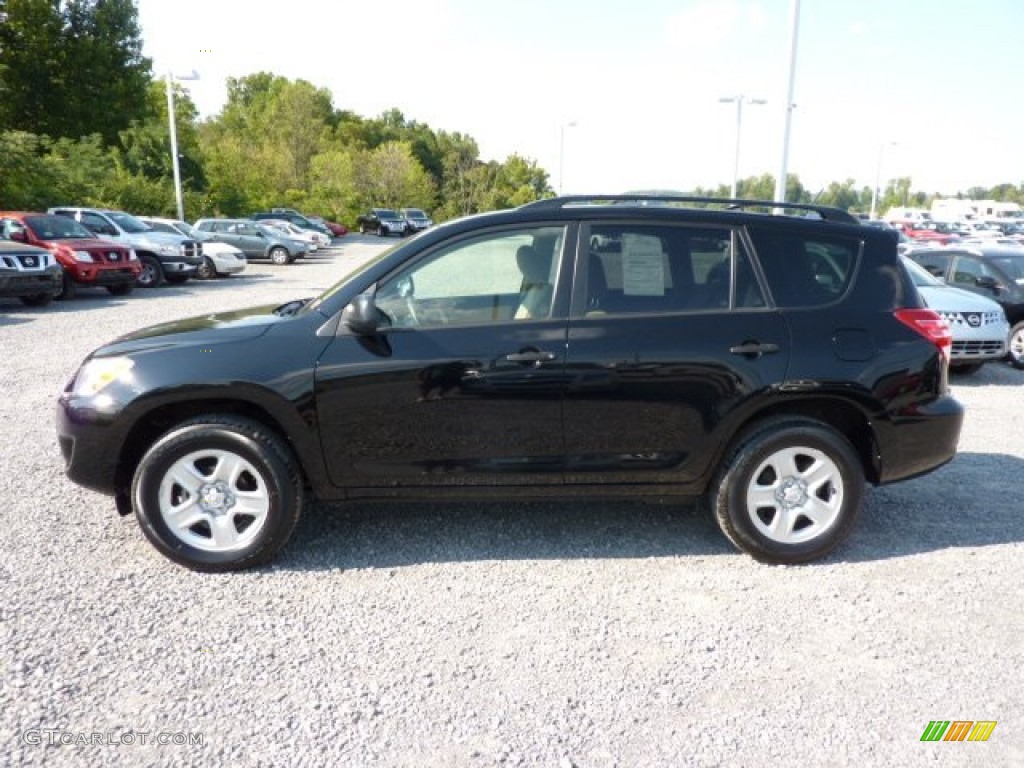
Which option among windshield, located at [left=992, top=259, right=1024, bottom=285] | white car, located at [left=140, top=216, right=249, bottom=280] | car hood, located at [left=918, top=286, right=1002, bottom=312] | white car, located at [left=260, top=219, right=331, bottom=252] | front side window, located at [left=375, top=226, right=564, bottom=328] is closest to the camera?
front side window, located at [left=375, top=226, right=564, bottom=328]

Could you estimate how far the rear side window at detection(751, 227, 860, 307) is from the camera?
3.93 meters

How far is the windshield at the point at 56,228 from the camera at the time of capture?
48.0 feet

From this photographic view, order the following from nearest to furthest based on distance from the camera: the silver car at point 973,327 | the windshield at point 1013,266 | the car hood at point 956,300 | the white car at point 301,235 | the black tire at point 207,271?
the silver car at point 973,327 < the car hood at point 956,300 < the windshield at point 1013,266 < the black tire at point 207,271 < the white car at point 301,235

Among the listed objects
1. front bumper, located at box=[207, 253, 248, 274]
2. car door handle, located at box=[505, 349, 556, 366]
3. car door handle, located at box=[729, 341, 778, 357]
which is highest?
car door handle, located at box=[729, 341, 778, 357]

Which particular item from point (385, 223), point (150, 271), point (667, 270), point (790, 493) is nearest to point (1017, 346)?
point (790, 493)

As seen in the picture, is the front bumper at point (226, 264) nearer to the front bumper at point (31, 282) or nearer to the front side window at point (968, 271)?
the front bumper at point (31, 282)

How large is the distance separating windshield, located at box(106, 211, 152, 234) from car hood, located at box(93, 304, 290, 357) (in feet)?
53.3

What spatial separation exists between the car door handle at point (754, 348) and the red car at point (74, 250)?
13.8 metres

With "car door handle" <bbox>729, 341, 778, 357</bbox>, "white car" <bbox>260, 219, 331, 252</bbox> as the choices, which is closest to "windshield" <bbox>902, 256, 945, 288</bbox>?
"car door handle" <bbox>729, 341, 778, 357</bbox>

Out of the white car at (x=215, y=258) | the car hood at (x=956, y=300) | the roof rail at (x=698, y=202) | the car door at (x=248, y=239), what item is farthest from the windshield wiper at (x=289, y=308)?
the car door at (x=248, y=239)

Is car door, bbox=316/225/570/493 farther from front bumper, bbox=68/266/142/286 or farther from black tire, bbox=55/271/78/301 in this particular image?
front bumper, bbox=68/266/142/286

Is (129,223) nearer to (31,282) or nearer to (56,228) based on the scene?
(56,228)

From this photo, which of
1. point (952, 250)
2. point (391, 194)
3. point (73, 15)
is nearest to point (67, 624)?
point (952, 250)

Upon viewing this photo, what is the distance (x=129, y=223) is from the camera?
18.9m
